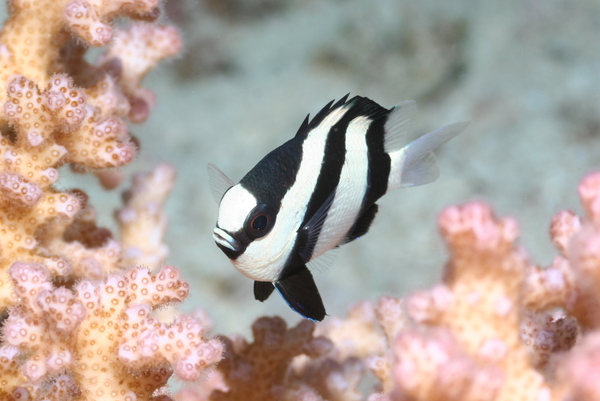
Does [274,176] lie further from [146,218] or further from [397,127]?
[146,218]

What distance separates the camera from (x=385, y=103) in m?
5.27

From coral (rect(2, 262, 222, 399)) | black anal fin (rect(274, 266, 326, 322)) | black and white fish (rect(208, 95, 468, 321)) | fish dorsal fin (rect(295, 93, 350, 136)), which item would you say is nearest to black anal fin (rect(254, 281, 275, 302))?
black and white fish (rect(208, 95, 468, 321))

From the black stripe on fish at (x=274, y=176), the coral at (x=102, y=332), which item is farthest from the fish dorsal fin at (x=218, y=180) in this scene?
the coral at (x=102, y=332)

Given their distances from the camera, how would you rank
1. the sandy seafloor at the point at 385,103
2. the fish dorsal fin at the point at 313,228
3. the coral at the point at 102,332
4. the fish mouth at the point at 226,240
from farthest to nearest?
the sandy seafloor at the point at 385,103 < the fish dorsal fin at the point at 313,228 < the fish mouth at the point at 226,240 < the coral at the point at 102,332

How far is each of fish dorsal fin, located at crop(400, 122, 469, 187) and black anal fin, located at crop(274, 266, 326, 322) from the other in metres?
0.56

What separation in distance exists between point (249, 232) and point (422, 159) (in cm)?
83

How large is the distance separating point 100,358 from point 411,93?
425 centimetres

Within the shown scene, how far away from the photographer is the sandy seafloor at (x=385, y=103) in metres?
4.15

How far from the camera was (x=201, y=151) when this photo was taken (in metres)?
5.55

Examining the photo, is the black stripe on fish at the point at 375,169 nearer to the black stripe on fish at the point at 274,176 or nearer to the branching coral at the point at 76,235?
the black stripe on fish at the point at 274,176

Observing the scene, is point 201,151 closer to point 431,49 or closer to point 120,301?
point 431,49

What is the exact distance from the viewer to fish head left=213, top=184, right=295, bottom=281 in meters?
1.67

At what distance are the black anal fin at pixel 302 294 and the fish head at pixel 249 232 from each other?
129 mm

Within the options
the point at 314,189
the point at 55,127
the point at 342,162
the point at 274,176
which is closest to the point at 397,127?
the point at 342,162
